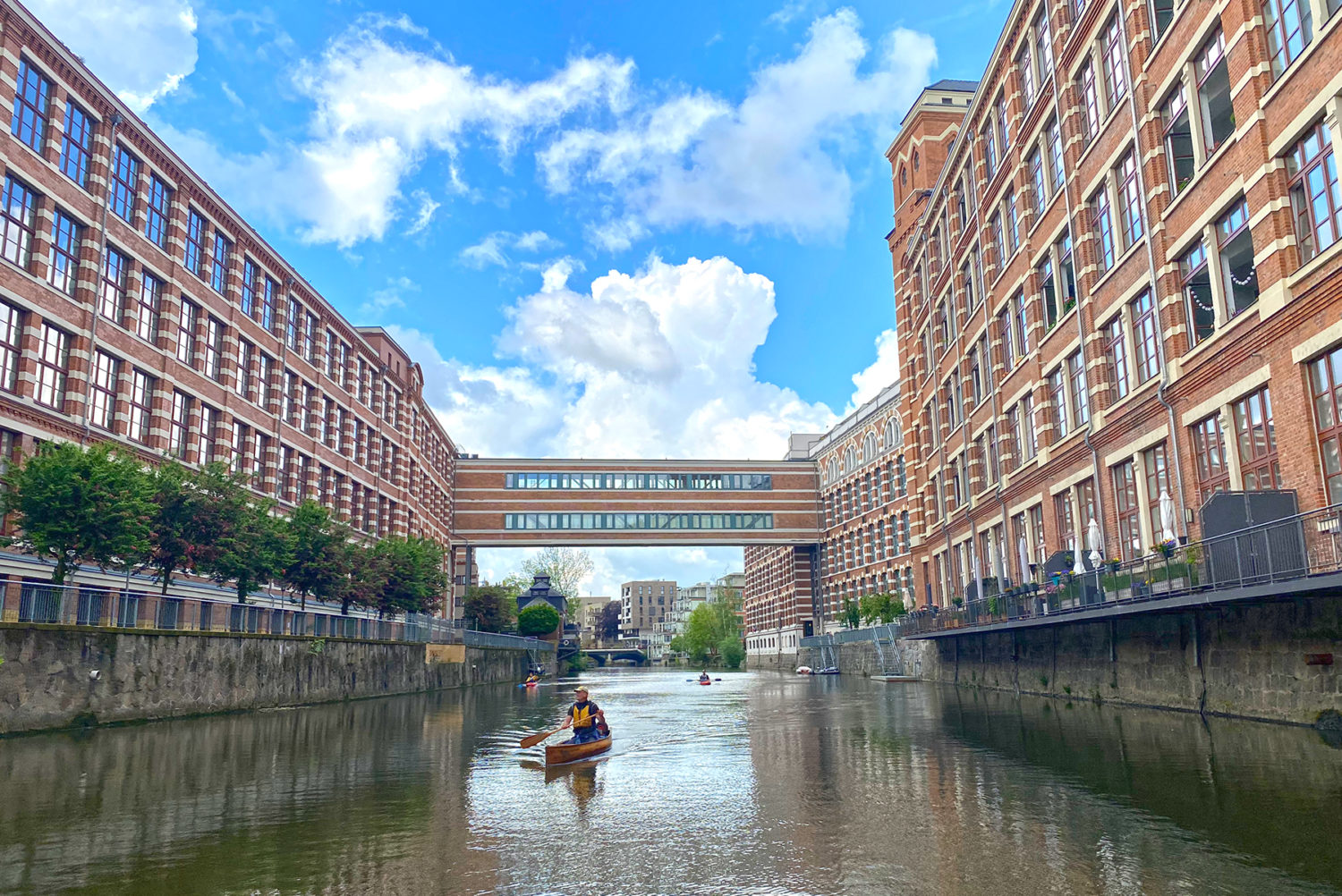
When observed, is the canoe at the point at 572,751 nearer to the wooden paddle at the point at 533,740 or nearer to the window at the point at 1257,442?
the wooden paddle at the point at 533,740

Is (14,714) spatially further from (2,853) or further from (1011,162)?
(1011,162)

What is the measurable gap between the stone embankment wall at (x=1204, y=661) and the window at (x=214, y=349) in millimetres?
33993

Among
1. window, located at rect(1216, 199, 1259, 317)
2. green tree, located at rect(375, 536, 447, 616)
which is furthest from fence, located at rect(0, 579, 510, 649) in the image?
window, located at rect(1216, 199, 1259, 317)

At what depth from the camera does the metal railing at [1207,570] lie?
15.8 meters

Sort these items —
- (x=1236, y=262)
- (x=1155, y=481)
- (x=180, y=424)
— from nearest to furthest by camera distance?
1. (x=1236, y=262)
2. (x=1155, y=481)
3. (x=180, y=424)

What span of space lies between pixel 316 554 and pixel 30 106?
17943 millimetres

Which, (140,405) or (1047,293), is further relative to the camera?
(140,405)

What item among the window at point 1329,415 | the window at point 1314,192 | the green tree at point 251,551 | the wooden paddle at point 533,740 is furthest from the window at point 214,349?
the window at point 1329,415

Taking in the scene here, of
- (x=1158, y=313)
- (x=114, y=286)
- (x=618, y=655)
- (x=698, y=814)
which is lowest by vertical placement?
(x=698, y=814)

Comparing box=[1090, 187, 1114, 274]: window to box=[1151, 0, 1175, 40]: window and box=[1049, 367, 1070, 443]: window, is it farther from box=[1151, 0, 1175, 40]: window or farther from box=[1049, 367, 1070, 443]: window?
box=[1151, 0, 1175, 40]: window

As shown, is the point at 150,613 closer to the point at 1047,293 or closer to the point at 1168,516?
the point at 1168,516

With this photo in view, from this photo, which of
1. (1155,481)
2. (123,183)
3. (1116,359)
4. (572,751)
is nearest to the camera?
(572,751)

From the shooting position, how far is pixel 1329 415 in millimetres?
18688

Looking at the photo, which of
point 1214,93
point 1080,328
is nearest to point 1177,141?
point 1214,93
